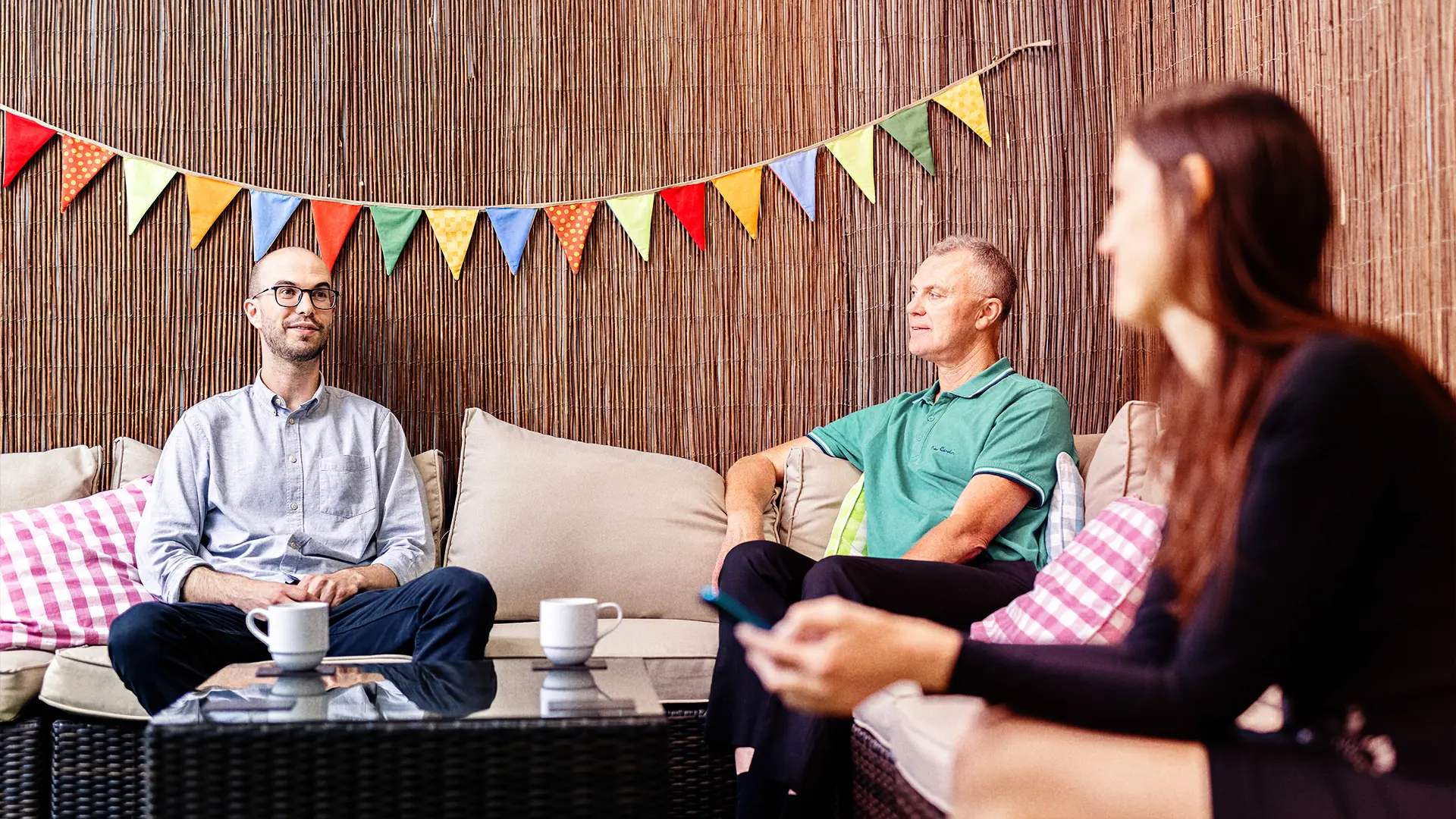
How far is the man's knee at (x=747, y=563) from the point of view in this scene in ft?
7.50

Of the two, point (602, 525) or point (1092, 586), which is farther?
point (602, 525)

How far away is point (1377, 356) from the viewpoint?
0.89 meters

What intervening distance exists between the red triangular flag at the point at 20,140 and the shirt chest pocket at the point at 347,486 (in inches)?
45.1

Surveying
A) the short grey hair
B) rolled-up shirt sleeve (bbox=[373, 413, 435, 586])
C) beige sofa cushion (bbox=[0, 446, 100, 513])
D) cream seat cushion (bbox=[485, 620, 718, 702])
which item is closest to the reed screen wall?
beige sofa cushion (bbox=[0, 446, 100, 513])

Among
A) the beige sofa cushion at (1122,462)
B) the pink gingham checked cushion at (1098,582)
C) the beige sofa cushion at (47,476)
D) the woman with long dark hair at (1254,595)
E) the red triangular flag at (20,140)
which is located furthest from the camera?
the red triangular flag at (20,140)

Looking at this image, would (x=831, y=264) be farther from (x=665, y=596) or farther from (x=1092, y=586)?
(x=1092, y=586)

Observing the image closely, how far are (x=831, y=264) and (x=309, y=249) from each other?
54.8 inches

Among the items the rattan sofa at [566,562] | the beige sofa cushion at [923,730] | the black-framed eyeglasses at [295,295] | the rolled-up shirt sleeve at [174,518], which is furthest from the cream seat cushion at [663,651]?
the black-framed eyeglasses at [295,295]

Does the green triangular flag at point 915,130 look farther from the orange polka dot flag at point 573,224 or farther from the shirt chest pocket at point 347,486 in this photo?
the shirt chest pocket at point 347,486

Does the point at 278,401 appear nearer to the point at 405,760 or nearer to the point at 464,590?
the point at 464,590

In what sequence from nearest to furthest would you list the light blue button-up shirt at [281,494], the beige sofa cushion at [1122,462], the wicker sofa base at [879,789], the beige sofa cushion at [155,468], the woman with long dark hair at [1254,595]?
the woman with long dark hair at [1254,595]
the wicker sofa base at [879,789]
the beige sofa cushion at [1122,462]
the light blue button-up shirt at [281,494]
the beige sofa cushion at [155,468]

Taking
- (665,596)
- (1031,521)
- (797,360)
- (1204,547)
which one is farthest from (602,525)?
(1204,547)

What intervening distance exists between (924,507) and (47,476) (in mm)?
2063

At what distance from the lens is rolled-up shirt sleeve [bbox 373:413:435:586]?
2646 mm
